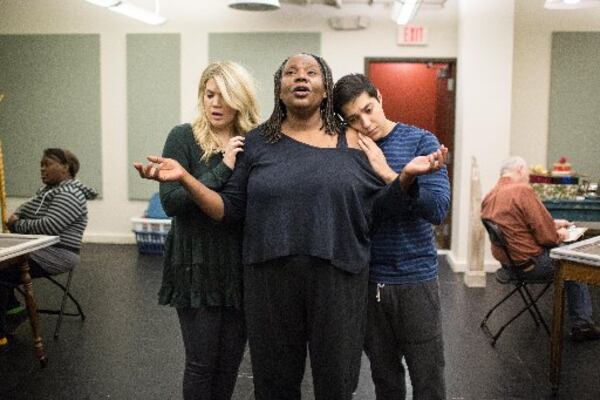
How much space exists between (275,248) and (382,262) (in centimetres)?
41

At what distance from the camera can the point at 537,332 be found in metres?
4.85

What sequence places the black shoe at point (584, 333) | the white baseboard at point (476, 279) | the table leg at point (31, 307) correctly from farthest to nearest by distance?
the white baseboard at point (476, 279), the black shoe at point (584, 333), the table leg at point (31, 307)

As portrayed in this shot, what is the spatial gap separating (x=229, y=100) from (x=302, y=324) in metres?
0.82

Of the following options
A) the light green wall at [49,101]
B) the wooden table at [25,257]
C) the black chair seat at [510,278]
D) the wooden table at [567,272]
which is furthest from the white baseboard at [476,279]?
the light green wall at [49,101]

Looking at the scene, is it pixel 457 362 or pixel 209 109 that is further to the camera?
pixel 457 362

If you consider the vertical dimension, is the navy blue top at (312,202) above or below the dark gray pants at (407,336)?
above

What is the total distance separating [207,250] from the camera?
2.42 meters

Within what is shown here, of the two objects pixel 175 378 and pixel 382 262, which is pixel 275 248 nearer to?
pixel 382 262

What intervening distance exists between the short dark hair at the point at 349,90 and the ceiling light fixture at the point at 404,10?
387 centimetres

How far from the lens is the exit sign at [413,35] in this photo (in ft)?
24.8

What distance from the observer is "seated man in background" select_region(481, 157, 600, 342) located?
458cm

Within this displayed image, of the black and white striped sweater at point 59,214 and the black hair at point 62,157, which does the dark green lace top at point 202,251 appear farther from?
the black hair at point 62,157

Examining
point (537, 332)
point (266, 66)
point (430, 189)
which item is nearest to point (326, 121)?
point (430, 189)

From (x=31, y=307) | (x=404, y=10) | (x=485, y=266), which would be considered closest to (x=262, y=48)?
(x=404, y=10)
